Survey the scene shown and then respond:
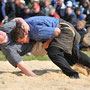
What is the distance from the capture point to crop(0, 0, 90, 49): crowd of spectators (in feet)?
36.4

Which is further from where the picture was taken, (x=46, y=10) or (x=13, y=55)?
(x=46, y=10)

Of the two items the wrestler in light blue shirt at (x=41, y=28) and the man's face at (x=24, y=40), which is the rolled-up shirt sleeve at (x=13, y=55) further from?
the wrestler in light blue shirt at (x=41, y=28)

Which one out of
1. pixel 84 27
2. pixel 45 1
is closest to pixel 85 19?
pixel 84 27

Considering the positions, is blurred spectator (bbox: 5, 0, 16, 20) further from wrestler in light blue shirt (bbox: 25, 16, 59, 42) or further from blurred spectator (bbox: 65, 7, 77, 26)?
wrestler in light blue shirt (bbox: 25, 16, 59, 42)

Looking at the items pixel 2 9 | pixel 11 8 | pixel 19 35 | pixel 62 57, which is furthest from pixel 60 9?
pixel 19 35

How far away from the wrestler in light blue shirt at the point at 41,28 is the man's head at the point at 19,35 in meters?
0.12

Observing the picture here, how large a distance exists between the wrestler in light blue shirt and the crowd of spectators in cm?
563

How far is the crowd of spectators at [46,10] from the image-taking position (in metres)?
11.1

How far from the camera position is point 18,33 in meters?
5.01

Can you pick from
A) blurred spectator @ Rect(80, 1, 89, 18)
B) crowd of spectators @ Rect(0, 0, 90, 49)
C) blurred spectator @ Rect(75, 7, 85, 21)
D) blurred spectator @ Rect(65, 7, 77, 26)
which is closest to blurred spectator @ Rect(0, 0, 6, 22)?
crowd of spectators @ Rect(0, 0, 90, 49)

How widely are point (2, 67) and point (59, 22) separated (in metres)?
2.23

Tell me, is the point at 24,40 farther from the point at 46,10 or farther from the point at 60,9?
the point at 60,9

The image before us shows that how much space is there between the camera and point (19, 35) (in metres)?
5.02

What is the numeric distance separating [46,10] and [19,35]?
21.5 ft
